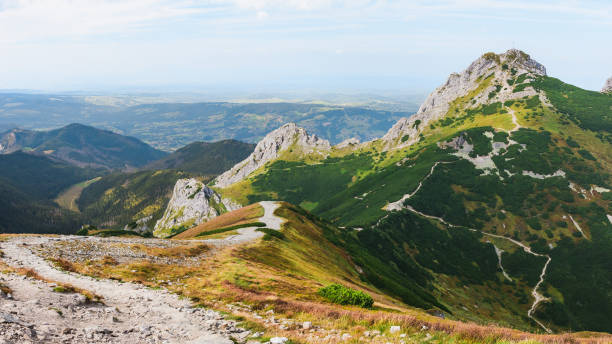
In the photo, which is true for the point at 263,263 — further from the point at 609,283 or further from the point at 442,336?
the point at 609,283

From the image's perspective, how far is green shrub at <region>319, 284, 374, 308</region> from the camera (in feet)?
102

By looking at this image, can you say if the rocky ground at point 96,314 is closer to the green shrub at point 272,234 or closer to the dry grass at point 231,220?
the green shrub at point 272,234

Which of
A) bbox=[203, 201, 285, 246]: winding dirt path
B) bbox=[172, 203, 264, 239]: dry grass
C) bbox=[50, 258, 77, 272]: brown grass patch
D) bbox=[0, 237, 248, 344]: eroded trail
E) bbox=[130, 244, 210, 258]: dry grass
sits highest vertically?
bbox=[0, 237, 248, 344]: eroded trail

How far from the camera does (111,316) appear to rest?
19.8 m

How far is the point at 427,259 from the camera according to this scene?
5837 inches

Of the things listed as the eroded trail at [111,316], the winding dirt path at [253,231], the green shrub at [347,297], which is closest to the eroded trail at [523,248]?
the winding dirt path at [253,231]

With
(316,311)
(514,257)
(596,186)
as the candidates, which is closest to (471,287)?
(514,257)

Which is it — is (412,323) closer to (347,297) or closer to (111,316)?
(347,297)

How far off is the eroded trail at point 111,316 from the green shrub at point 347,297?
14.1m

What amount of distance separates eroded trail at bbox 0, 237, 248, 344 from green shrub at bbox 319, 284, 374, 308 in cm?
1413

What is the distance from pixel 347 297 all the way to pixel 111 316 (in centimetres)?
2128

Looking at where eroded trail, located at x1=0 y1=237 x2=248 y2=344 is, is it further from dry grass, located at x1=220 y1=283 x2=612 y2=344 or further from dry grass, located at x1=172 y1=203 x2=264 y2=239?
dry grass, located at x1=172 y1=203 x2=264 y2=239

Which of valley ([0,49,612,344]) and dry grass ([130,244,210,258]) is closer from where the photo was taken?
valley ([0,49,612,344])

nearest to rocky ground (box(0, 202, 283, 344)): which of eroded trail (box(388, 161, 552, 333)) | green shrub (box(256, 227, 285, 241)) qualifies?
green shrub (box(256, 227, 285, 241))
